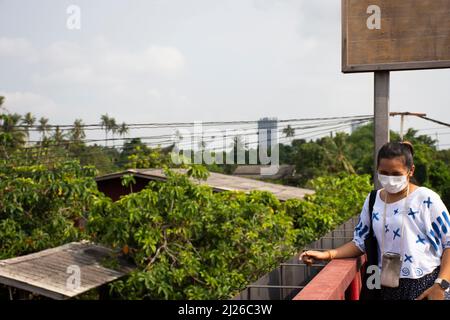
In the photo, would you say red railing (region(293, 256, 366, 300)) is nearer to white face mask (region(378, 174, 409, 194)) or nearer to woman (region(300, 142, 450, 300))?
woman (region(300, 142, 450, 300))

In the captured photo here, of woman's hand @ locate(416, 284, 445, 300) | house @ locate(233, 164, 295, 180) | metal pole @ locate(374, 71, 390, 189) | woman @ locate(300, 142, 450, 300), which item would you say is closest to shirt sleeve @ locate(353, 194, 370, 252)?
woman @ locate(300, 142, 450, 300)

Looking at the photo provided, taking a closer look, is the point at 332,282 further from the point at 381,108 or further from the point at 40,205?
the point at 40,205

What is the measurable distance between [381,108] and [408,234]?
2.29 meters

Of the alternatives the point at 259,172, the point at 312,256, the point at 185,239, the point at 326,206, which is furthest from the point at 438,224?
the point at 259,172

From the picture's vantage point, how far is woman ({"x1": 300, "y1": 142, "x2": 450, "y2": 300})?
81.8 inches

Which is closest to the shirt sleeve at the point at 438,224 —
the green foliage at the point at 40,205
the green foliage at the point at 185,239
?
the green foliage at the point at 185,239

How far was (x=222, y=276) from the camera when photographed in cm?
817

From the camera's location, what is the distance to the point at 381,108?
4.25 m

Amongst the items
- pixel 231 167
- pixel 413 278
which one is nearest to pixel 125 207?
pixel 413 278

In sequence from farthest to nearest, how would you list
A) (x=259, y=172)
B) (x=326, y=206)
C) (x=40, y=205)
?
1. (x=259, y=172)
2. (x=326, y=206)
3. (x=40, y=205)

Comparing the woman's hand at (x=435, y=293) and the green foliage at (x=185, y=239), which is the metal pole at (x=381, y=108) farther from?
the green foliage at (x=185, y=239)

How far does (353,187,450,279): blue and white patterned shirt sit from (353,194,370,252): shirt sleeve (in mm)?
155

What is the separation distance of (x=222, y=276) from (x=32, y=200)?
180 inches
